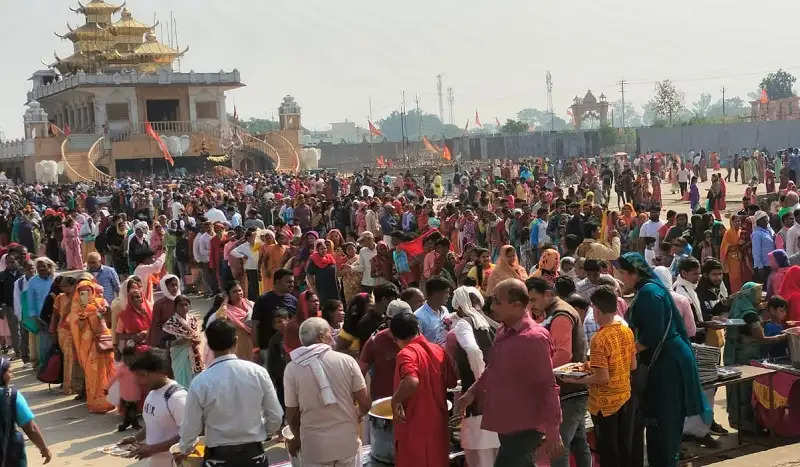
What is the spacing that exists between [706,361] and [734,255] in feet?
17.5

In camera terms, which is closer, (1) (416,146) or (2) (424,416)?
(2) (424,416)

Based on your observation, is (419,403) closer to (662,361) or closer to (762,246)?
(662,361)

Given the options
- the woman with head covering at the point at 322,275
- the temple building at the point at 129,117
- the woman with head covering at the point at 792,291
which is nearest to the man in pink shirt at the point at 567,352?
the woman with head covering at the point at 792,291

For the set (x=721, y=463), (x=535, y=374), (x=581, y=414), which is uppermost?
(x=535, y=374)

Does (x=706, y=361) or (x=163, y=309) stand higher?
(x=163, y=309)

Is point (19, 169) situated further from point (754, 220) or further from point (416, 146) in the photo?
point (754, 220)

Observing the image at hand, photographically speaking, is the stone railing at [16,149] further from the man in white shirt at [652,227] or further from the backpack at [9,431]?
the backpack at [9,431]

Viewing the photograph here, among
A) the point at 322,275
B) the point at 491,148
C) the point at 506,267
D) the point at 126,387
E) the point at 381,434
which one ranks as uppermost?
the point at 491,148

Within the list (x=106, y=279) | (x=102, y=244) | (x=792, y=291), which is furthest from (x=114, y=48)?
(x=792, y=291)

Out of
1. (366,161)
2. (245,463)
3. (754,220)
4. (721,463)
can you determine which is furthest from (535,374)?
(366,161)

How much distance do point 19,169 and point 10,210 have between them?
33.5 metres

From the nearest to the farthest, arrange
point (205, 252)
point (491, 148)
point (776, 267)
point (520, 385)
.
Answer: point (520, 385) → point (776, 267) → point (205, 252) → point (491, 148)

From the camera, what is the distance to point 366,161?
78.0m

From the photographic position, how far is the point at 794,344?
710 centimetres
